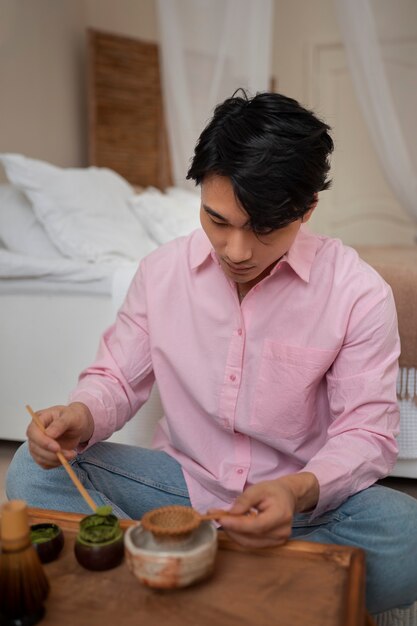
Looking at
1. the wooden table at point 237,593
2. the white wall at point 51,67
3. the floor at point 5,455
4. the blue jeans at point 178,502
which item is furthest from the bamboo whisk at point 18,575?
the white wall at point 51,67

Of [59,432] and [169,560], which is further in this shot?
[59,432]

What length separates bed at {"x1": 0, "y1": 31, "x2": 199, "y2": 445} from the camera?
212 centimetres

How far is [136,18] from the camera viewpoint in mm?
4066

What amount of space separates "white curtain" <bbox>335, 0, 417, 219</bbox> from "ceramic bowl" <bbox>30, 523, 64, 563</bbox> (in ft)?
7.30

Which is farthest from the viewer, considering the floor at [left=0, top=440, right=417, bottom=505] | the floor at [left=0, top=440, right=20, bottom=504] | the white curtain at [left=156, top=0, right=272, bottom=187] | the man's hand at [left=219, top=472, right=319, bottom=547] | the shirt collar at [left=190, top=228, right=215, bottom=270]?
the white curtain at [left=156, top=0, right=272, bottom=187]

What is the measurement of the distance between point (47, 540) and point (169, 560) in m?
0.19

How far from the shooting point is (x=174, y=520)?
82cm

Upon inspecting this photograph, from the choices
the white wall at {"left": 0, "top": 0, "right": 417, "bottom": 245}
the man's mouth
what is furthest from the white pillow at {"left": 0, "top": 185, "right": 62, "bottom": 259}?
the man's mouth

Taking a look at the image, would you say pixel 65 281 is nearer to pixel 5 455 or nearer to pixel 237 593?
pixel 5 455

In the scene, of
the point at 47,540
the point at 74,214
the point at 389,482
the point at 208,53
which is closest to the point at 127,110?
the point at 208,53

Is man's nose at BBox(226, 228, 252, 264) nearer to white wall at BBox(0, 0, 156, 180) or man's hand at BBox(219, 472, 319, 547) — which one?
man's hand at BBox(219, 472, 319, 547)

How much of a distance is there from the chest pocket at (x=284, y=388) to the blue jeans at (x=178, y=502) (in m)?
0.16

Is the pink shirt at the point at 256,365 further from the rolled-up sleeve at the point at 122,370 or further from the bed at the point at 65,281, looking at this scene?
the bed at the point at 65,281

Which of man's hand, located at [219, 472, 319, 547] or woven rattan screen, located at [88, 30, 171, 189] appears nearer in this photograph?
man's hand, located at [219, 472, 319, 547]
